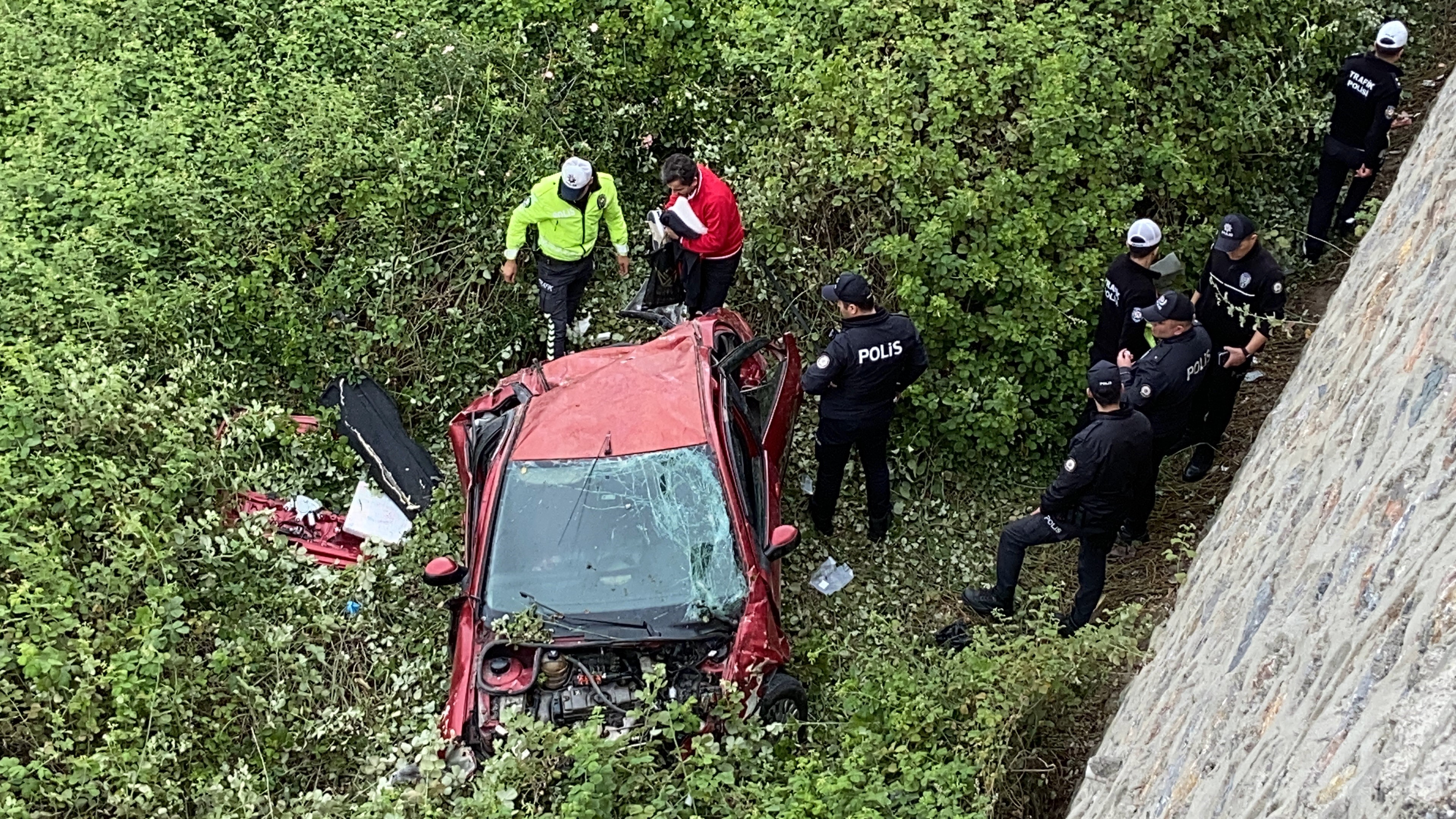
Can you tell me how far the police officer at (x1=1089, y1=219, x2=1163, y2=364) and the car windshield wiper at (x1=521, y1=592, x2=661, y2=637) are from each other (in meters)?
3.41

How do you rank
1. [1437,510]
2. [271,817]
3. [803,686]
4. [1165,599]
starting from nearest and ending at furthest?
[1437,510] < [271,817] < [803,686] < [1165,599]

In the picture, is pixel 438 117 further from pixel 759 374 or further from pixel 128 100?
pixel 759 374

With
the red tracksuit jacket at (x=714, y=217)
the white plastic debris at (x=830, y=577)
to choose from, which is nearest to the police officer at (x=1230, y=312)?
the white plastic debris at (x=830, y=577)

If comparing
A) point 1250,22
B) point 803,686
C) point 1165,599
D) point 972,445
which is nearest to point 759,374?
point 972,445

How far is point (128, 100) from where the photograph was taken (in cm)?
930

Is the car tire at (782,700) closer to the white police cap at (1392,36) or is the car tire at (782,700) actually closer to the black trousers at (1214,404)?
the black trousers at (1214,404)

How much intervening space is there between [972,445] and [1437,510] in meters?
4.68

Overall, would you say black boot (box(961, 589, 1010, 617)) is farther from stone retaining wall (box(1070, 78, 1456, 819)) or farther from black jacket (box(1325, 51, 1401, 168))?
black jacket (box(1325, 51, 1401, 168))

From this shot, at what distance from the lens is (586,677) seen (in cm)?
586

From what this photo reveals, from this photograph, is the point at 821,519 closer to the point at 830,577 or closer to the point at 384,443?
the point at 830,577

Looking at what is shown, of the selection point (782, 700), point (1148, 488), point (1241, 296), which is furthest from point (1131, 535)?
point (782, 700)

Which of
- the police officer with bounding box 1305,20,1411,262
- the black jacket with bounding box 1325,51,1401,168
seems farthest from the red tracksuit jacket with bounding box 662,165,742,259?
the black jacket with bounding box 1325,51,1401,168

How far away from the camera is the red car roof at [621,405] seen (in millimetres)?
6414

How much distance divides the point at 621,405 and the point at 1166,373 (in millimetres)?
3125
